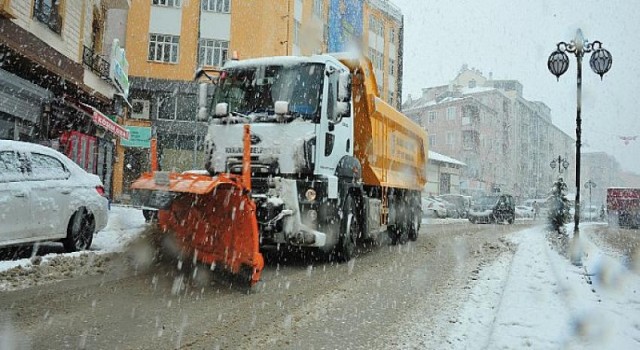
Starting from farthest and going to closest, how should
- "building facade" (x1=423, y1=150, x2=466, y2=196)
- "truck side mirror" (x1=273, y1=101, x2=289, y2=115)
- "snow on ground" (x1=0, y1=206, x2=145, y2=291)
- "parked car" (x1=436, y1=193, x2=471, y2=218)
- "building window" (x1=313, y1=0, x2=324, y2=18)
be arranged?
"building facade" (x1=423, y1=150, x2=466, y2=196) < "parked car" (x1=436, y1=193, x2=471, y2=218) < "building window" (x1=313, y1=0, x2=324, y2=18) < "truck side mirror" (x1=273, y1=101, x2=289, y2=115) < "snow on ground" (x1=0, y1=206, x2=145, y2=291)

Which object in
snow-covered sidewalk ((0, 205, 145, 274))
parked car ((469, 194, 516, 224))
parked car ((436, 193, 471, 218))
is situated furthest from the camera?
parked car ((436, 193, 471, 218))

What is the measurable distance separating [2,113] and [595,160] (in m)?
121

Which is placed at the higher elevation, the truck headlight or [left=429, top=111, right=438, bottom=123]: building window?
[left=429, top=111, right=438, bottom=123]: building window

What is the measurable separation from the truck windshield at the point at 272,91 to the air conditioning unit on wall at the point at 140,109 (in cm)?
2197

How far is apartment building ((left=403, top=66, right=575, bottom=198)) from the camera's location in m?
62.2

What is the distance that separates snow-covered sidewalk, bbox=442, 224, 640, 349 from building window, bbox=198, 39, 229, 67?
22.9 m

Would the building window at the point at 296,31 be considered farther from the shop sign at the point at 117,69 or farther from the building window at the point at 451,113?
the building window at the point at 451,113

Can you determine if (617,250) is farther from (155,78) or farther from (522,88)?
(522,88)

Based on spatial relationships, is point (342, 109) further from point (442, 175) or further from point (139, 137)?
point (442, 175)

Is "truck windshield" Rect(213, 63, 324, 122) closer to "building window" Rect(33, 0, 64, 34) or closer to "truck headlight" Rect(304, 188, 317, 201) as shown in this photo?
"truck headlight" Rect(304, 188, 317, 201)

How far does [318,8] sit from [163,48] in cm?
1024

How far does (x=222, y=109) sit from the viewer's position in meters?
7.59

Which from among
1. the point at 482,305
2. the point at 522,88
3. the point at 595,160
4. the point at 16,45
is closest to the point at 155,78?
the point at 16,45

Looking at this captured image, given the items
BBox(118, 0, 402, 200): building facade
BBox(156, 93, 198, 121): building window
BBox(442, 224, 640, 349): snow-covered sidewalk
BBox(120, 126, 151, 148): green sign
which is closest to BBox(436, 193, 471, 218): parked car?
BBox(118, 0, 402, 200): building facade
